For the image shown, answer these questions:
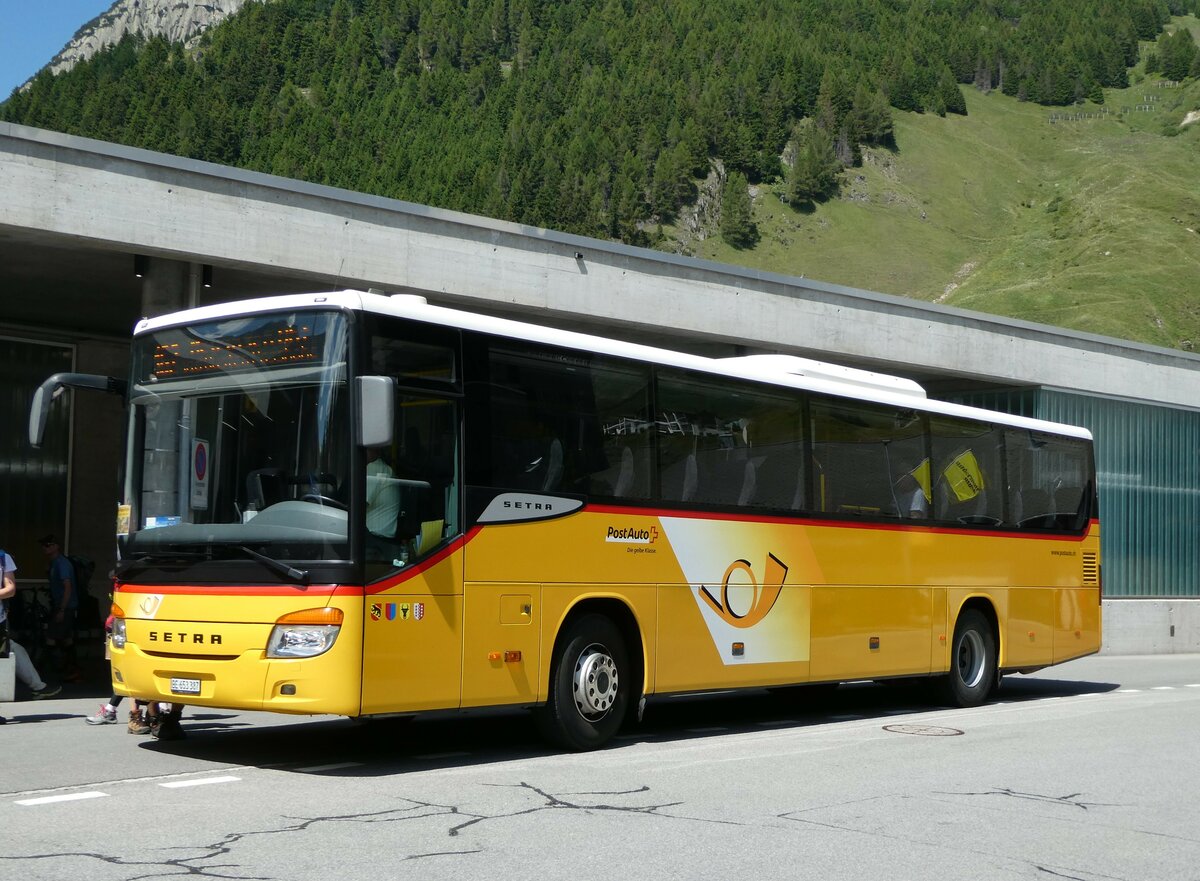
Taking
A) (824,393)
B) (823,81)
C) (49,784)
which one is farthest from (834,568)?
(823,81)

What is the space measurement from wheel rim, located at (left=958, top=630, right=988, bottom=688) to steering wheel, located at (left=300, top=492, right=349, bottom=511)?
9067 mm

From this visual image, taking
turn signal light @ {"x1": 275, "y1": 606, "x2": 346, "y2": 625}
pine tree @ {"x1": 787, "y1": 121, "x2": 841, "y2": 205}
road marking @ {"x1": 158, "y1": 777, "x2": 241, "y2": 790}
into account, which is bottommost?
road marking @ {"x1": 158, "y1": 777, "x2": 241, "y2": 790}

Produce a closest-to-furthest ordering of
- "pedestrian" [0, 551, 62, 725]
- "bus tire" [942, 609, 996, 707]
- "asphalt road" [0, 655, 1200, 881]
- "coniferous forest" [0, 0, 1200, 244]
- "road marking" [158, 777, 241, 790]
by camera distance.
A: "asphalt road" [0, 655, 1200, 881] < "road marking" [158, 777, 241, 790] < "pedestrian" [0, 551, 62, 725] < "bus tire" [942, 609, 996, 707] < "coniferous forest" [0, 0, 1200, 244]

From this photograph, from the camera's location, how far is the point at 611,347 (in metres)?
11.2

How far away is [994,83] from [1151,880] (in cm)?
20233

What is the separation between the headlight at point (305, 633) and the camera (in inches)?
346

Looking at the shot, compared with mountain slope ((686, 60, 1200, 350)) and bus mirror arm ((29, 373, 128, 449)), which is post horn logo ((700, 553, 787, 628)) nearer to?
bus mirror arm ((29, 373, 128, 449))

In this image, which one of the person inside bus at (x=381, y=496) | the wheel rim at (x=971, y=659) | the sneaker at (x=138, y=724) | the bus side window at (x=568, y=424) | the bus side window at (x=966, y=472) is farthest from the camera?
the wheel rim at (x=971, y=659)

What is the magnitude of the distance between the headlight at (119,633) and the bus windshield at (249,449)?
0.50 m

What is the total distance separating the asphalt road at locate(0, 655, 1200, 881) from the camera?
659cm

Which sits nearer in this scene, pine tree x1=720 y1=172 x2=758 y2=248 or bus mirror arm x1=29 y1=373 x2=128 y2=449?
bus mirror arm x1=29 y1=373 x2=128 y2=449

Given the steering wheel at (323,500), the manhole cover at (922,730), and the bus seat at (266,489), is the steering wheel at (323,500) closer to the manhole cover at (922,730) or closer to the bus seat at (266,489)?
the bus seat at (266,489)

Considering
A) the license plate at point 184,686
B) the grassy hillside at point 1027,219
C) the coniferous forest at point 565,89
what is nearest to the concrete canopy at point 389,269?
the license plate at point 184,686

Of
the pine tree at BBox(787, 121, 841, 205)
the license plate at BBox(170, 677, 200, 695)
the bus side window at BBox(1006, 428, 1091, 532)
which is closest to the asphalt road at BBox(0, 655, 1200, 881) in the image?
the license plate at BBox(170, 677, 200, 695)
